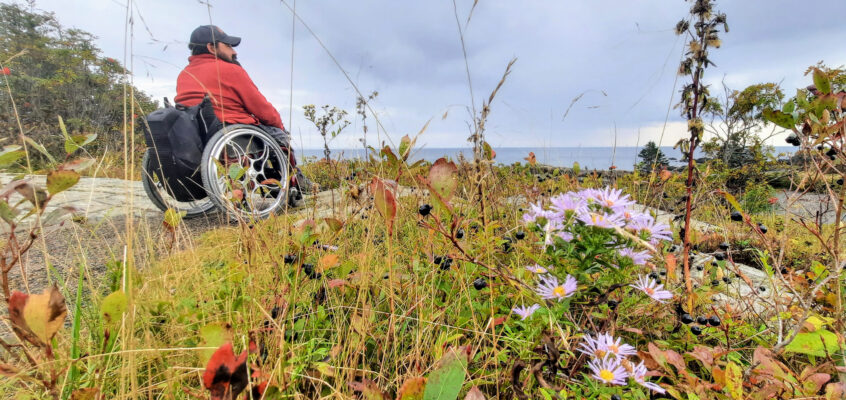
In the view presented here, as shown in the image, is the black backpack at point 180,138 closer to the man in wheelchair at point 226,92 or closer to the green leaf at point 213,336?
the man in wheelchair at point 226,92

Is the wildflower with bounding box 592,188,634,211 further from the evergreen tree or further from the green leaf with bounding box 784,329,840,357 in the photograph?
the evergreen tree

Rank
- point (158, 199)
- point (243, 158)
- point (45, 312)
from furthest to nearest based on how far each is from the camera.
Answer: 1. point (158, 199)
2. point (243, 158)
3. point (45, 312)

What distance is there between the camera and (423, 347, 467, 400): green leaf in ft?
2.06

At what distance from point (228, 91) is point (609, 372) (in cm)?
405

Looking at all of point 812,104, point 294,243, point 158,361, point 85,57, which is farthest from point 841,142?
point 85,57

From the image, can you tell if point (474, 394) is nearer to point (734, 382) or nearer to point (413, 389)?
point (413, 389)

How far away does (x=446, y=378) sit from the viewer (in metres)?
0.63

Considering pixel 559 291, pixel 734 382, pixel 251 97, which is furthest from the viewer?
pixel 251 97

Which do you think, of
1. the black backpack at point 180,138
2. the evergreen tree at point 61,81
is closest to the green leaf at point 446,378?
the black backpack at point 180,138

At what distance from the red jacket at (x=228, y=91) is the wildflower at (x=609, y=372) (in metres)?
3.73

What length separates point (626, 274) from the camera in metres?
0.84

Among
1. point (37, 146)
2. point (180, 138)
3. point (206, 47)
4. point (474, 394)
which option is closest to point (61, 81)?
point (206, 47)

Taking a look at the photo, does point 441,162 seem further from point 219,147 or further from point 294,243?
point 219,147

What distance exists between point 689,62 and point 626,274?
91cm
